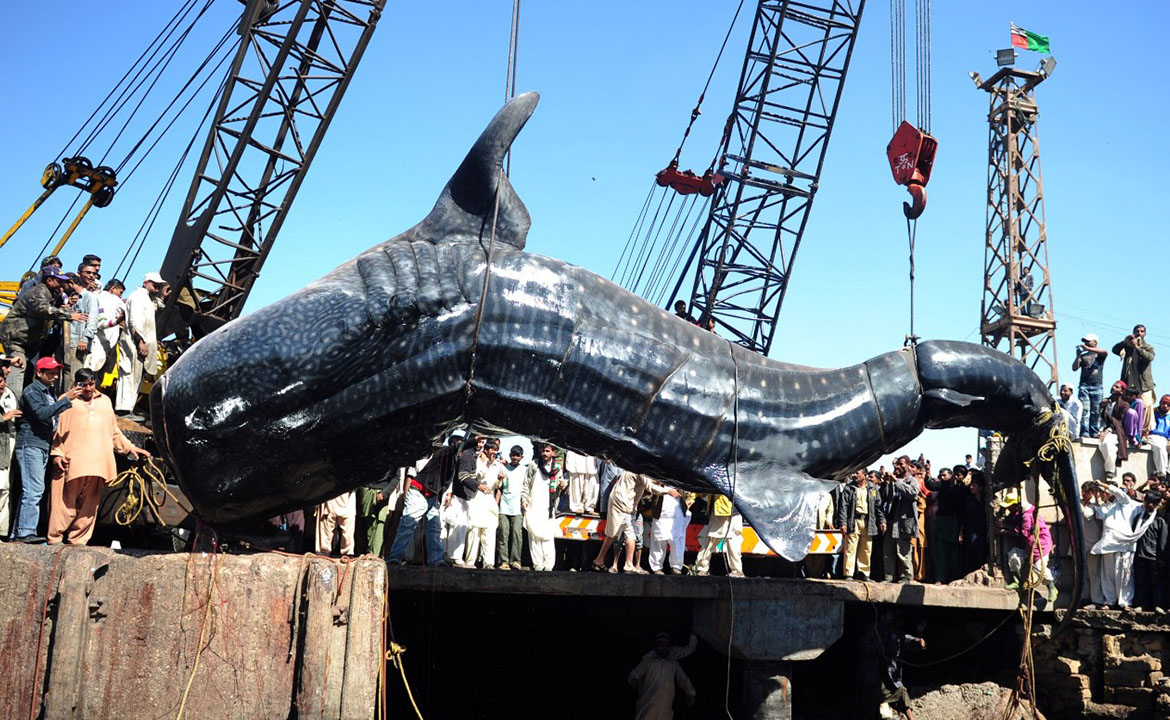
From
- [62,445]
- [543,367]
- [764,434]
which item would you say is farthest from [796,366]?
[62,445]

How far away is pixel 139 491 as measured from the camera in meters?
8.70

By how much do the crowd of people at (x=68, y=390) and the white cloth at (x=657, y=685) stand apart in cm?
734

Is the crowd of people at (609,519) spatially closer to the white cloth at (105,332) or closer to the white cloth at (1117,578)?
the white cloth at (1117,578)

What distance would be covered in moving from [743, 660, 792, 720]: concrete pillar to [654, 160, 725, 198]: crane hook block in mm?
19864

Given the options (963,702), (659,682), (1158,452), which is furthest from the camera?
(1158,452)

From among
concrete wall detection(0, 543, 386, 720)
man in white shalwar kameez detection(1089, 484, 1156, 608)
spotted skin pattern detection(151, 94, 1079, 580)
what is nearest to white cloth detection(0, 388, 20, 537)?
concrete wall detection(0, 543, 386, 720)


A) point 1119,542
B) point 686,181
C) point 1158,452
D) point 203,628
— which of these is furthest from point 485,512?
point 686,181

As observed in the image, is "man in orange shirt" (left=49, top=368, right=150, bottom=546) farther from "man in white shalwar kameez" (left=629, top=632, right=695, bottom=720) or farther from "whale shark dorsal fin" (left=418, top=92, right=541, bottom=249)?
"man in white shalwar kameez" (left=629, top=632, right=695, bottom=720)

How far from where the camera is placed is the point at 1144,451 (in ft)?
62.6

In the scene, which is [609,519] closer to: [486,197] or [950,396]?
[950,396]

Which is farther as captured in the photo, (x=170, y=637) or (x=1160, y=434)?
(x=1160, y=434)

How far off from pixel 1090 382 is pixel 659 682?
39.4 feet

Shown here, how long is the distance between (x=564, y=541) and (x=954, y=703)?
20.6ft

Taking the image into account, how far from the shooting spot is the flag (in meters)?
34.7
